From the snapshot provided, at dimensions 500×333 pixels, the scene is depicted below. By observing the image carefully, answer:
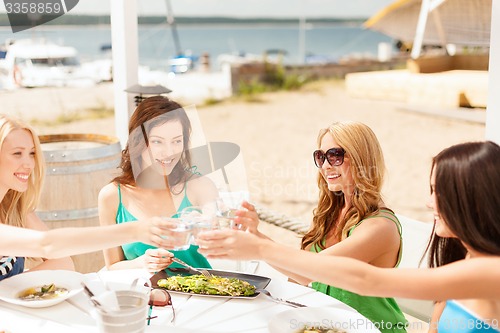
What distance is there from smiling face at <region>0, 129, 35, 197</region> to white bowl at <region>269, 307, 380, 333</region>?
1.06 m

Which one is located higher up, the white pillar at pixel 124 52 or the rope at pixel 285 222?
the white pillar at pixel 124 52

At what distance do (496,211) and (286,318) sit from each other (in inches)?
24.3

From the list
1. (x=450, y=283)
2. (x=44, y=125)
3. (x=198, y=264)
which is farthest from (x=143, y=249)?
(x=44, y=125)

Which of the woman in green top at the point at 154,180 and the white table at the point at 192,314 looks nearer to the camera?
the white table at the point at 192,314

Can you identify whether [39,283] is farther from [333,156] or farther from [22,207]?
[333,156]

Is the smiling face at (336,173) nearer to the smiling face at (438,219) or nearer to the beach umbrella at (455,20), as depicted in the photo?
the smiling face at (438,219)

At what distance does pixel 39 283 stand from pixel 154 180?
0.65m

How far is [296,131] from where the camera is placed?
11820 mm

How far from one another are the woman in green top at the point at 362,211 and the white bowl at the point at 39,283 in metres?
0.75

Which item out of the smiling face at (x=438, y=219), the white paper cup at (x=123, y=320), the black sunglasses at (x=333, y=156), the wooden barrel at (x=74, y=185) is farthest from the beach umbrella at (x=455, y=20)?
the white paper cup at (x=123, y=320)

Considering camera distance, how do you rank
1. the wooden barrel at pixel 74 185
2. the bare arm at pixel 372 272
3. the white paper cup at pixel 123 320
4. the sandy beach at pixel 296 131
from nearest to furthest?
1. the white paper cup at pixel 123 320
2. the bare arm at pixel 372 272
3. the wooden barrel at pixel 74 185
4. the sandy beach at pixel 296 131

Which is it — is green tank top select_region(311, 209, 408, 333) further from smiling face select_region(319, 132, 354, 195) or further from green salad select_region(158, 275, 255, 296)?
green salad select_region(158, 275, 255, 296)

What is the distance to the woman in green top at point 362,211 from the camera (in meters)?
2.02

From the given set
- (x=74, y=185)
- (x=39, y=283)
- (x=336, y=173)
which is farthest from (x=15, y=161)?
(x=336, y=173)
